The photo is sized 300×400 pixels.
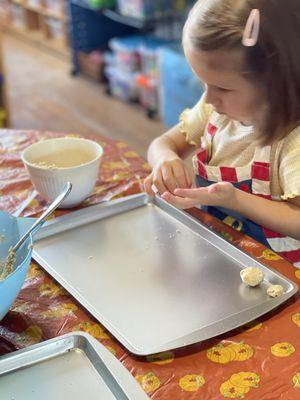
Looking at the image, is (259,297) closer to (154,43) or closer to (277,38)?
(277,38)

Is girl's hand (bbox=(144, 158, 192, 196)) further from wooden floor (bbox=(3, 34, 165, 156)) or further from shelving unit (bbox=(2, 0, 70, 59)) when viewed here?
shelving unit (bbox=(2, 0, 70, 59))

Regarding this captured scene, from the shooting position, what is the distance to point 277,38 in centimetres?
84

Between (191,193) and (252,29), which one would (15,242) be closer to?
(191,193)

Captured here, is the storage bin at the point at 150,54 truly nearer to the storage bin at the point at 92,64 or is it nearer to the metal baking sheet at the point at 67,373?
the storage bin at the point at 92,64

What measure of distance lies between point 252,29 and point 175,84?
1.95m

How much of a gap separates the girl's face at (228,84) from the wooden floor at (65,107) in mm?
1726

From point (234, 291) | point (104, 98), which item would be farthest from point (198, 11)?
point (104, 98)

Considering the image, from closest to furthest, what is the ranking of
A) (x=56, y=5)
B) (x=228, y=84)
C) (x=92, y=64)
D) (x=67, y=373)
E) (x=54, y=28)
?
(x=67, y=373), (x=228, y=84), (x=92, y=64), (x=56, y=5), (x=54, y=28)

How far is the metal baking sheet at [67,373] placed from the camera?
2.19ft

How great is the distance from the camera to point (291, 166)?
0.98 meters

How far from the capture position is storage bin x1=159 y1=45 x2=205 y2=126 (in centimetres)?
265

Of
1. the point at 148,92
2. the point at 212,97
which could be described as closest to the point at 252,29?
the point at 212,97

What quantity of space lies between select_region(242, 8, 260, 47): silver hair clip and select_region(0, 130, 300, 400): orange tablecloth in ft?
0.98

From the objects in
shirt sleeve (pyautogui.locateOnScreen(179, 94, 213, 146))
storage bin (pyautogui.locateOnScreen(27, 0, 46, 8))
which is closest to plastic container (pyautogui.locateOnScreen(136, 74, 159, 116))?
storage bin (pyautogui.locateOnScreen(27, 0, 46, 8))
